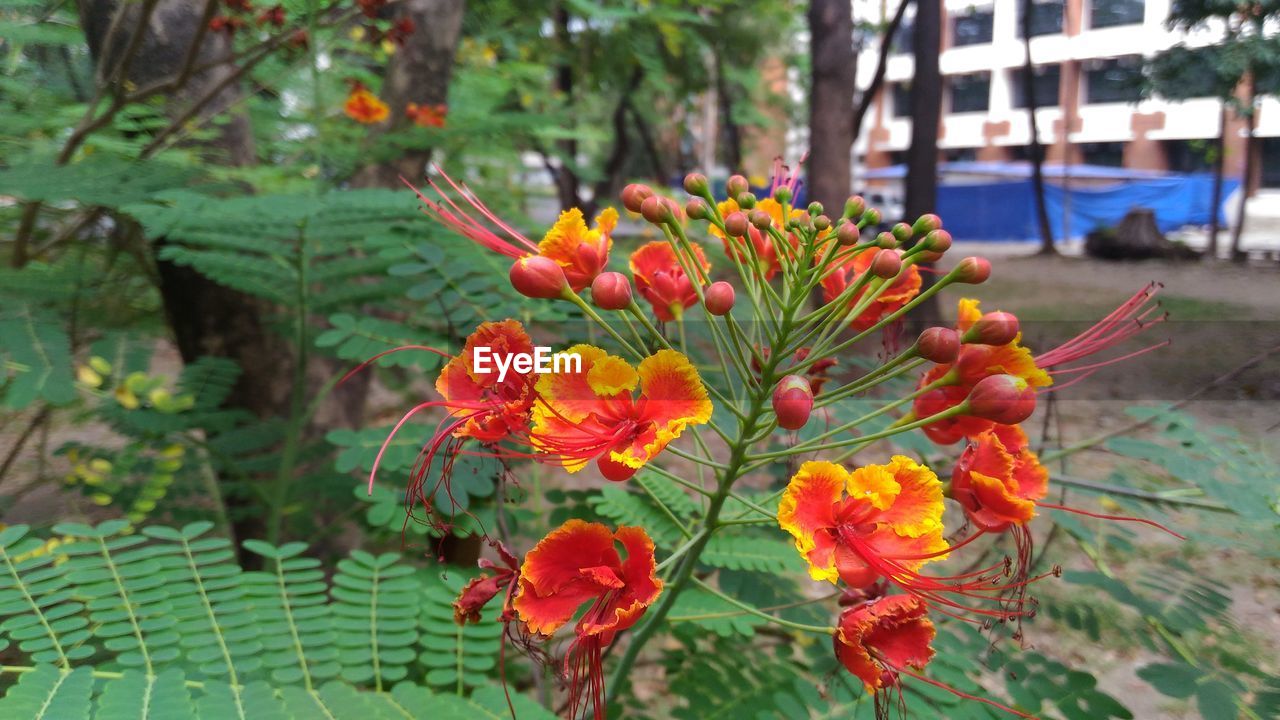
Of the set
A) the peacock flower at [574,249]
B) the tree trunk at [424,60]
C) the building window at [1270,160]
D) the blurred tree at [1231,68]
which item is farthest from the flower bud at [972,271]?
the tree trunk at [424,60]

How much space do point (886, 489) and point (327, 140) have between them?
194 cm

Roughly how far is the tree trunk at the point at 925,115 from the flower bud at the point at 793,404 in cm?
200

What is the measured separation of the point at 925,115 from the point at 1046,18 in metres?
0.62

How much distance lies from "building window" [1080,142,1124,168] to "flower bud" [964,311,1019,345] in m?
1.50

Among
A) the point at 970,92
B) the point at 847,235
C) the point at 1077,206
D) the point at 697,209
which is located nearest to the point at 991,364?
the point at 847,235

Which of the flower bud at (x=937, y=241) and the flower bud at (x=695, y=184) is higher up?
the flower bud at (x=695, y=184)

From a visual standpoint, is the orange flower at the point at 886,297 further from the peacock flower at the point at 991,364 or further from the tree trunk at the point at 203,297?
the tree trunk at the point at 203,297

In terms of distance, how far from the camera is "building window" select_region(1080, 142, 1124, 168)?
5.61ft

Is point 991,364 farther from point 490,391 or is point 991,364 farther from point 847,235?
point 490,391

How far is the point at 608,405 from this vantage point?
0.57m

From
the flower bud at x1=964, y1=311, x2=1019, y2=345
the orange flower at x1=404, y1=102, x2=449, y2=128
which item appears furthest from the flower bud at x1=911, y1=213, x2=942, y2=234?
the orange flower at x1=404, y1=102, x2=449, y2=128

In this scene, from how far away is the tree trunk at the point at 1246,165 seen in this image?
52.6 inches

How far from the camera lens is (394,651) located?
0.92m

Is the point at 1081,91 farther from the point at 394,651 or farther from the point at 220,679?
the point at 220,679
